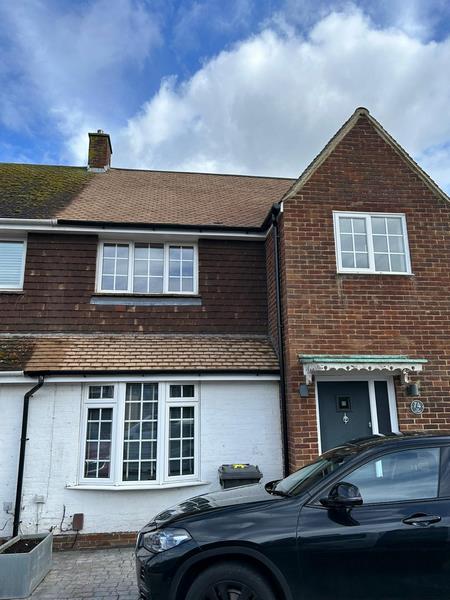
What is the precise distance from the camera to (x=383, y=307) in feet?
25.4

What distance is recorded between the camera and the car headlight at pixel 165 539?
3549 mm

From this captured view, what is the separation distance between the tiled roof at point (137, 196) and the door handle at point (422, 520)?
21.3 ft

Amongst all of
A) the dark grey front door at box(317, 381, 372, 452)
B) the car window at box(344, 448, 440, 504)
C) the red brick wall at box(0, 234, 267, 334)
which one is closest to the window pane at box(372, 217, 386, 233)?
the red brick wall at box(0, 234, 267, 334)

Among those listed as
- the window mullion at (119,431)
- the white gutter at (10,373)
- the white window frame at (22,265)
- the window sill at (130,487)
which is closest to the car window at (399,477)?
the window sill at (130,487)

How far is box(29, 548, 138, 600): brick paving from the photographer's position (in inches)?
192

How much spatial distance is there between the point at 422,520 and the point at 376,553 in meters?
0.45

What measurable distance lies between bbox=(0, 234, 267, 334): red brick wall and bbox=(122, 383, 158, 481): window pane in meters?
1.32

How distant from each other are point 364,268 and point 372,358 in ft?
5.88

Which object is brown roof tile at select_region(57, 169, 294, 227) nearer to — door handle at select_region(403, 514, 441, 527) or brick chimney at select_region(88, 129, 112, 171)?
brick chimney at select_region(88, 129, 112, 171)

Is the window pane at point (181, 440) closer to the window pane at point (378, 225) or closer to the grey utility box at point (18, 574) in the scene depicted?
the grey utility box at point (18, 574)

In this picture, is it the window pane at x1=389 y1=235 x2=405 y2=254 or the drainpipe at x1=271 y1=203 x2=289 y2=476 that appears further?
the window pane at x1=389 y1=235 x2=405 y2=254

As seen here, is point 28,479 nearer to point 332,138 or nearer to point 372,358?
point 372,358

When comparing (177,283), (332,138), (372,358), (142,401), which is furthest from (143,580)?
(332,138)

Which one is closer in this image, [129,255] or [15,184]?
[129,255]
